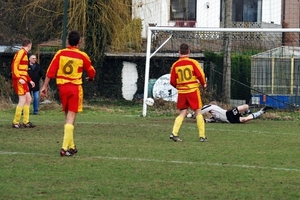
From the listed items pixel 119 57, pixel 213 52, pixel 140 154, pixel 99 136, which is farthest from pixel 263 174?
pixel 119 57

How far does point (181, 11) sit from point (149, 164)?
32101mm

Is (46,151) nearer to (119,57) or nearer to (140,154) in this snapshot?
(140,154)

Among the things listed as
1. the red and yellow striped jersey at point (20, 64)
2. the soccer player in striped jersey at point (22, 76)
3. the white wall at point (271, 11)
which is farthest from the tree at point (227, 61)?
the white wall at point (271, 11)

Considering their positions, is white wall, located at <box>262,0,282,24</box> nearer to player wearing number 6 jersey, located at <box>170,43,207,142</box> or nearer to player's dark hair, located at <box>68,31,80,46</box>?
player wearing number 6 jersey, located at <box>170,43,207,142</box>

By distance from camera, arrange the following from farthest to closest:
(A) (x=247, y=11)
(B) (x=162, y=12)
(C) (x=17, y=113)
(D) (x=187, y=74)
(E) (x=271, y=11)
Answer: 1. (A) (x=247, y=11)
2. (E) (x=271, y=11)
3. (B) (x=162, y=12)
4. (C) (x=17, y=113)
5. (D) (x=187, y=74)

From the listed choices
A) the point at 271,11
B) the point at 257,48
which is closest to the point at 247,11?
the point at 271,11

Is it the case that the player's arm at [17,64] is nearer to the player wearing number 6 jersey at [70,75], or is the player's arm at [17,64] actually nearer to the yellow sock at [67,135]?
the player wearing number 6 jersey at [70,75]

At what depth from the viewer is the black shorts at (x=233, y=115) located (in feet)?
63.1

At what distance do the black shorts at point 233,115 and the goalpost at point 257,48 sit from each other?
2921 mm

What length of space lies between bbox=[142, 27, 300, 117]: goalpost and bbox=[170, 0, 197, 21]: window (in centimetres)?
1133

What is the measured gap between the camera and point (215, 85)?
24781 millimetres

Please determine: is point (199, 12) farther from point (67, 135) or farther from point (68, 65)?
point (67, 135)

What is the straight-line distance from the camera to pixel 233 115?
1927 cm

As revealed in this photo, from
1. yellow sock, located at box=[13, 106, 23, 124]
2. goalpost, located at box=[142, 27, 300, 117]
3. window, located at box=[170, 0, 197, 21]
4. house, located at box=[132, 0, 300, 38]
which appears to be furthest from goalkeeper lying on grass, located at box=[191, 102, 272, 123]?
window, located at box=[170, 0, 197, 21]
